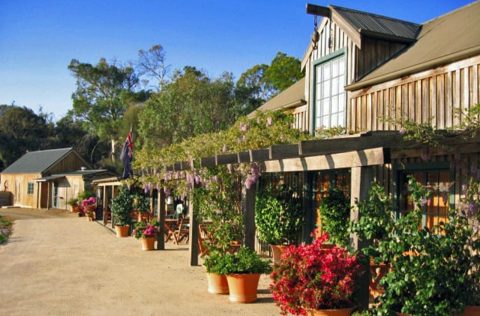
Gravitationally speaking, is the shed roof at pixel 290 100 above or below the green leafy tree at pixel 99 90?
below

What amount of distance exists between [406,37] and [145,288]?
22.8 ft

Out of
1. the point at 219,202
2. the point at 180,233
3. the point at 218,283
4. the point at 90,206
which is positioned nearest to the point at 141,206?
the point at 180,233

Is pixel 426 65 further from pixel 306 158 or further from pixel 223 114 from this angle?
pixel 223 114

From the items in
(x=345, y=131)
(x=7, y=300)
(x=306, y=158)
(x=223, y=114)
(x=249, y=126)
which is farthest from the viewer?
(x=223, y=114)

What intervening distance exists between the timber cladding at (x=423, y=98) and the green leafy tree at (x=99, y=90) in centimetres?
4713

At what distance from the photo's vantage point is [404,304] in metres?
4.92

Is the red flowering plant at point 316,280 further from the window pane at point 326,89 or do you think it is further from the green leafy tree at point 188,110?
the green leafy tree at point 188,110

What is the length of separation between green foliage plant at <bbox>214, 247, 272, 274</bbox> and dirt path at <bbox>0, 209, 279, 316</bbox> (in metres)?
0.47

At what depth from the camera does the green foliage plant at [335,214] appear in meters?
9.14

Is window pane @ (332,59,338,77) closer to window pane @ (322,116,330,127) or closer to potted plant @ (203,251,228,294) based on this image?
window pane @ (322,116,330,127)

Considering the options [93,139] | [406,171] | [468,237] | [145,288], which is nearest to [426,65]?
[406,171]

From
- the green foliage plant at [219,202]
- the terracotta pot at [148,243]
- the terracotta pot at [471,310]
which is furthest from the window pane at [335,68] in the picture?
the terracotta pot at [148,243]

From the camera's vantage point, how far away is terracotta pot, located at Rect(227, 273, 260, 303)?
24.2ft

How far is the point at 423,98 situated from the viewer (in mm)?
8039
